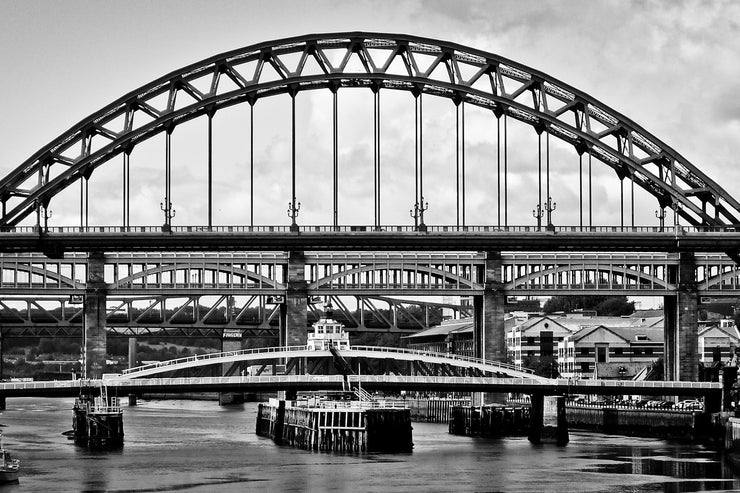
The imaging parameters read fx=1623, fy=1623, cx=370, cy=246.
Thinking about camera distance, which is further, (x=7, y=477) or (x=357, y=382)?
(x=357, y=382)

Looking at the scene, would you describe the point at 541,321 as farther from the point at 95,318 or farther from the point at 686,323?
the point at 95,318

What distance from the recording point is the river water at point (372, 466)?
78000mm

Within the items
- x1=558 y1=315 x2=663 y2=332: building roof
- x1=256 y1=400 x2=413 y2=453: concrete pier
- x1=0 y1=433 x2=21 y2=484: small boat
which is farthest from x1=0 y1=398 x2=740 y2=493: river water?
x1=558 y1=315 x2=663 y2=332: building roof

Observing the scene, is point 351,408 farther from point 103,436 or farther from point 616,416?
point 616,416

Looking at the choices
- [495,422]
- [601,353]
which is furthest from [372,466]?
[601,353]

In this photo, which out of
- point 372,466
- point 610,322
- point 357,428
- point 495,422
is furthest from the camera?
point 610,322

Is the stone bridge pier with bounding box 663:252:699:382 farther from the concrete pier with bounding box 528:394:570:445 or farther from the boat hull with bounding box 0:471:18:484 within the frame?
the boat hull with bounding box 0:471:18:484

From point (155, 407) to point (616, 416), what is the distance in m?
75.0

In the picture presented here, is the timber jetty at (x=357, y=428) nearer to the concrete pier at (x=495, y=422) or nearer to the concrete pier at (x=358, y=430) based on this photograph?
the concrete pier at (x=358, y=430)

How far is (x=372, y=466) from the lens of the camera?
289 ft

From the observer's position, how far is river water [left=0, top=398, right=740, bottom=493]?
78.0 metres

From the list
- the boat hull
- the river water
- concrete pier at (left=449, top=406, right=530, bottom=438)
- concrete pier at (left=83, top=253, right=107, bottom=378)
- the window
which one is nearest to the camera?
the boat hull

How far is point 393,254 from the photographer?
124188 mm

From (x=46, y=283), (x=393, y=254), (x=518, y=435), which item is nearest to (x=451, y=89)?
(x=393, y=254)
